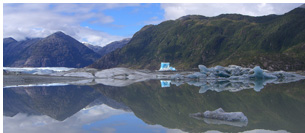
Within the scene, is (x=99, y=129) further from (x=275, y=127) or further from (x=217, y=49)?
(x=217, y=49)

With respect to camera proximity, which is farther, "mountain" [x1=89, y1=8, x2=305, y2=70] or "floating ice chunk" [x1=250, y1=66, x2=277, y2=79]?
"mountain" [x1=89, y1=8, x2=305, y2=70]

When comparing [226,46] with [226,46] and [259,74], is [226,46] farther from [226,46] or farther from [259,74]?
[259,74]

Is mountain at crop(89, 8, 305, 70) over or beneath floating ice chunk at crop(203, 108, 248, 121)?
over

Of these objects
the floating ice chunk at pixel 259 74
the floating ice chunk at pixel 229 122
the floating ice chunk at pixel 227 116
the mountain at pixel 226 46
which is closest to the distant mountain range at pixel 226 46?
the mountain at pixel 226 46

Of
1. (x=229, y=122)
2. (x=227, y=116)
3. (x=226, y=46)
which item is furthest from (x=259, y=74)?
(x=226, y=46)

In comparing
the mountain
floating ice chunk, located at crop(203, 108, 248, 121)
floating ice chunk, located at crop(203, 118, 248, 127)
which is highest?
the mountain

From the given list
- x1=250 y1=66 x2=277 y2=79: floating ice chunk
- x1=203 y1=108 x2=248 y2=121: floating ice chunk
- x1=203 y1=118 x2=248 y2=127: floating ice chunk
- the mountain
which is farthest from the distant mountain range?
x1=203 y1=118 x2=248 y2=127: floating ice chunk

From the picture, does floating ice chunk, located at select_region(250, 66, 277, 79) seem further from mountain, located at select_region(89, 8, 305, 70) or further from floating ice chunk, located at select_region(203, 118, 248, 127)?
mountain, located at select_region(89, 8, 305, 70)

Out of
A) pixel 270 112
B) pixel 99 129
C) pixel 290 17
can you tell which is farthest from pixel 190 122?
pixel 290 17

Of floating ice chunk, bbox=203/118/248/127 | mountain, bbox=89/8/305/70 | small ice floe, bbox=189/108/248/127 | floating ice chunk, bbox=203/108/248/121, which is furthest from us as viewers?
mountain, bbox=89/8/305/70
